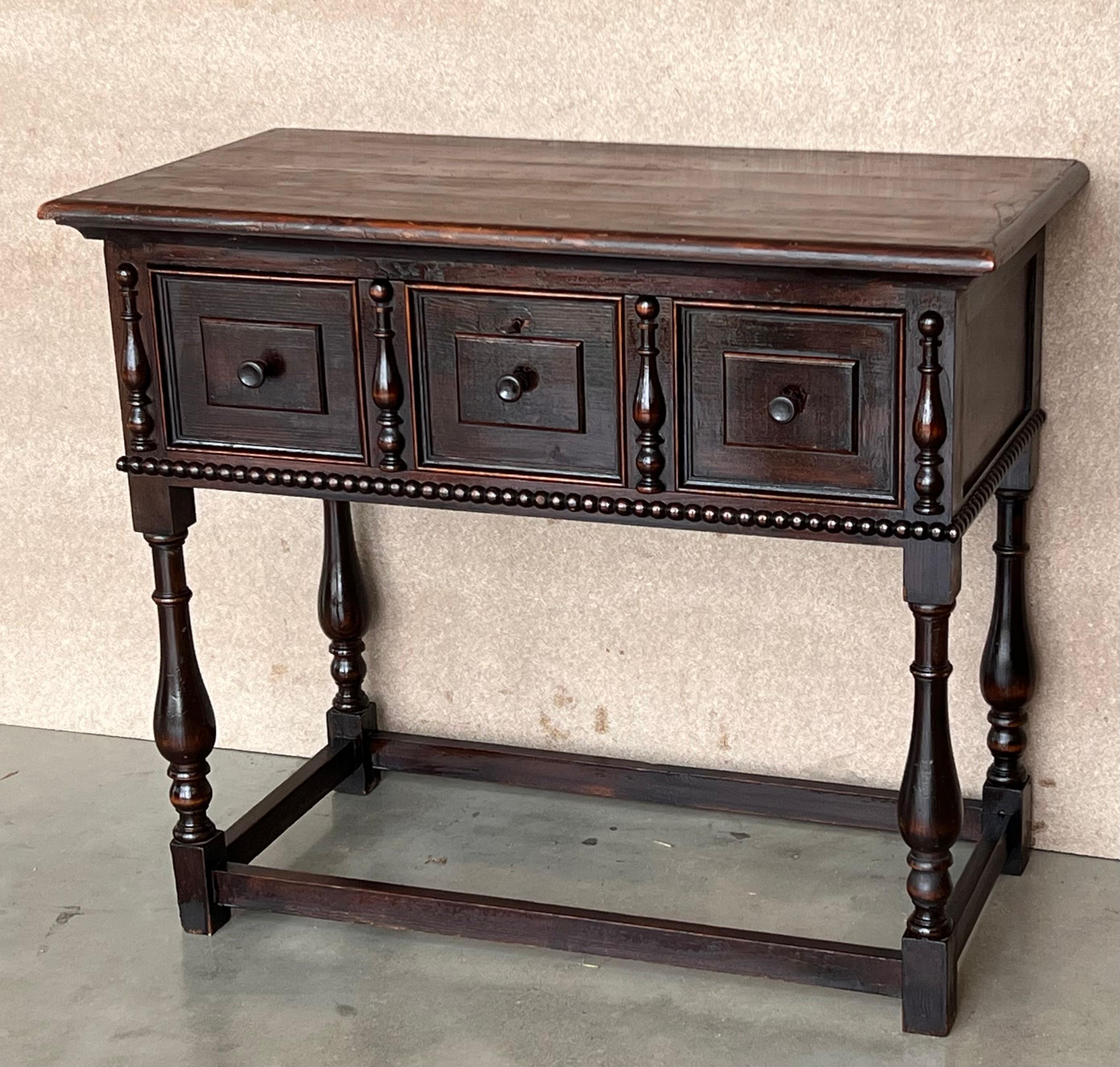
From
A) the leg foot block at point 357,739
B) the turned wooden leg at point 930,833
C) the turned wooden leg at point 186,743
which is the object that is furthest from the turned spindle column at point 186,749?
the turned wooden leg at point 930,833

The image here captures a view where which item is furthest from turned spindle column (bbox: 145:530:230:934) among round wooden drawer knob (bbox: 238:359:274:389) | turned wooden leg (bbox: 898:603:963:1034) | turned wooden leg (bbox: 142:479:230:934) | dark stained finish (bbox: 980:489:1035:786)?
dark stained finish (bbox: 980:489:1035:786)

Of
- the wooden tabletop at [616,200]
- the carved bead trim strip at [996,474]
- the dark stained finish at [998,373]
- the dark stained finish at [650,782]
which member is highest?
the wooden tabletop at [616,200]

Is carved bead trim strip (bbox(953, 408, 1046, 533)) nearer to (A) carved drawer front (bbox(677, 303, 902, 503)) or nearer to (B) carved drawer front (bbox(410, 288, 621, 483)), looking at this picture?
(A) carved drawer front (bbox(677, 303, 902, 503))

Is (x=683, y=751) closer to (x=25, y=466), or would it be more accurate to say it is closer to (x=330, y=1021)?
(x=330, y=1021)

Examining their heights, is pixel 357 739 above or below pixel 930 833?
below

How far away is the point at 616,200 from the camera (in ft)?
7.96

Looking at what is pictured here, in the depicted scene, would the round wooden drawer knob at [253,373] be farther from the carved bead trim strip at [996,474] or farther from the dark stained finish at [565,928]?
the carved bead trim strip at [996,474]

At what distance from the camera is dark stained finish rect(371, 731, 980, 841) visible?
304 cm

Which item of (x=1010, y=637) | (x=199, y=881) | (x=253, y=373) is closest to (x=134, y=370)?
(x=253, y=373)

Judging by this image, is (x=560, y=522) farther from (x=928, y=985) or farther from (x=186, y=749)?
(x=928, y=985)

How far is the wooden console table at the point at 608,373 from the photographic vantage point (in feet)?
7.30

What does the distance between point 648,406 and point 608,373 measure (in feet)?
0.24

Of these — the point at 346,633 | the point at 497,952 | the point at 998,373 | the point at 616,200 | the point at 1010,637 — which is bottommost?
the point at 497,952

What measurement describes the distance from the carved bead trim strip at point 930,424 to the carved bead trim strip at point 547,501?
38mm
